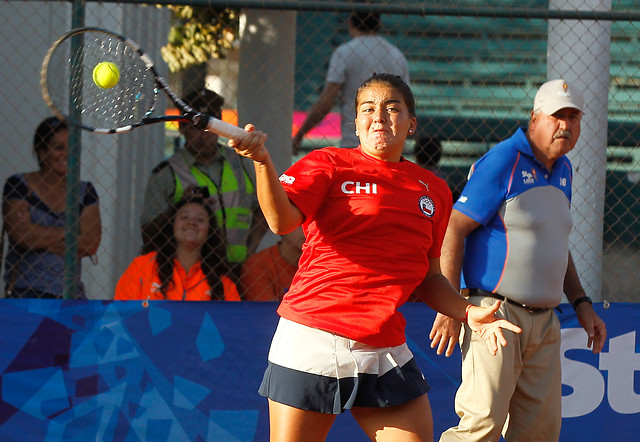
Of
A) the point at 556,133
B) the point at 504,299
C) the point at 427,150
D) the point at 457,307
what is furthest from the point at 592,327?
the point at 427,150

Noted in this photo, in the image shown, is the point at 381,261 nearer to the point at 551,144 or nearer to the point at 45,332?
the point at 551,144

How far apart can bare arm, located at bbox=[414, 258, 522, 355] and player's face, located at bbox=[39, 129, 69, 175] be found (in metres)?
2.77

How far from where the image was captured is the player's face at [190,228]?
17.4 feet

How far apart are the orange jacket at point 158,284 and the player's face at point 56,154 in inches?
Answer: 30.6

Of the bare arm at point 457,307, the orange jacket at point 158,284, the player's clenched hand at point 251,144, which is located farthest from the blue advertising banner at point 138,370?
the player's clenched hand at point 251,144

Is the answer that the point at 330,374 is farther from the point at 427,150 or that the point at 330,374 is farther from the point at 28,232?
the point at 427,150

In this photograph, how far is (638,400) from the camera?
485 cm

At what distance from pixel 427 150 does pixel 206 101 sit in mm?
1594

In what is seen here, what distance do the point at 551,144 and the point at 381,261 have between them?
1.47m

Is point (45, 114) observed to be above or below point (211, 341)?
above

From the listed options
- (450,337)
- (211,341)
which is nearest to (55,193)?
(211,341)

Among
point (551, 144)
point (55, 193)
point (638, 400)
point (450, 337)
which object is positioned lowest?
point (638, 400)

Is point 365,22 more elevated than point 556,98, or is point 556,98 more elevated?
point 365,22

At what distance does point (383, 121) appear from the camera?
3.26m
